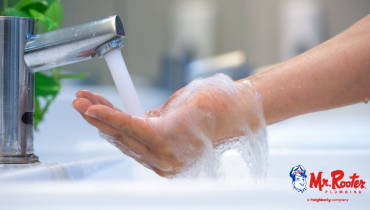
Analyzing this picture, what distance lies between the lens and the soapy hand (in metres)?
0.39

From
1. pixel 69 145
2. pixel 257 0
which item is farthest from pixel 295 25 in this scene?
pixel 69 145

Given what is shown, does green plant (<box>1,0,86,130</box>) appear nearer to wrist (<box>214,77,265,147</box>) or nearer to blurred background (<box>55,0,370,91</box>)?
wrist (<box>214,77,265,147</box>)

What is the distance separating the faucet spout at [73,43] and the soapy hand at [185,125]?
41 millimetres

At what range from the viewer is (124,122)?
38 cm

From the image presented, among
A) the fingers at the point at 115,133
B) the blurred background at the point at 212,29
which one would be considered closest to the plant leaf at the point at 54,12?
the fingers at the point at 115,133

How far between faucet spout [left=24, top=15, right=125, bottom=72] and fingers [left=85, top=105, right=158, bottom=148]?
0.06m

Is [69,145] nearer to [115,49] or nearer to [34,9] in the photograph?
[34,9]

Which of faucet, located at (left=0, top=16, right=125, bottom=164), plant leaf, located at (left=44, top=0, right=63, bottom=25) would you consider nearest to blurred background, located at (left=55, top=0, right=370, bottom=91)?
plant leaf, located at (left=44, top=0, right=63, bottom=25)

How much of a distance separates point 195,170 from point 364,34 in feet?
0.71

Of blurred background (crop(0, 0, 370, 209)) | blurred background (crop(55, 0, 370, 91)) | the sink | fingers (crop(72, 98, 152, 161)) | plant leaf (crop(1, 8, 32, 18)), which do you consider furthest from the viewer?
blurred background (crop(55, 0, 370, 91))

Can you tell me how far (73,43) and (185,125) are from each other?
131 millimetres

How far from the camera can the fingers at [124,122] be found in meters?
0.38

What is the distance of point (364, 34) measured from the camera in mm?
451

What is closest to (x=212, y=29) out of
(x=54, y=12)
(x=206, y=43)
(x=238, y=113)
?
(x=206, y=43)
